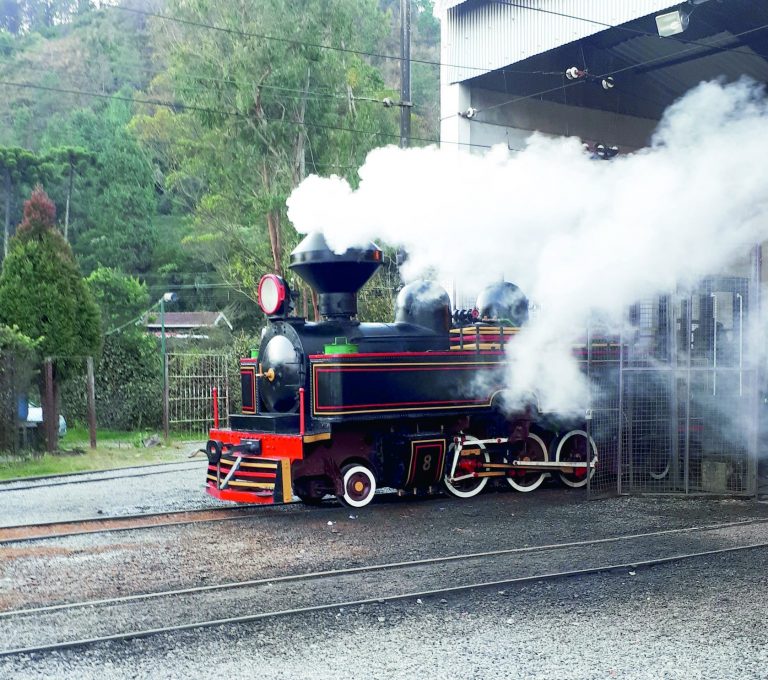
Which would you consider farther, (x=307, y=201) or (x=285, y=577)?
(x=307, y=201)

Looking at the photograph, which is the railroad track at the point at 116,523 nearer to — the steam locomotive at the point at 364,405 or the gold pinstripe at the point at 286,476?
the steam locomotive at the point at 364,405

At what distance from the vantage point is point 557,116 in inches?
766

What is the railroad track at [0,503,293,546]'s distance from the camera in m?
8.69

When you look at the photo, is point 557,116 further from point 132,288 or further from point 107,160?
point 107,160

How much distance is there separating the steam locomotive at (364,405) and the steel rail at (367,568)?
221 cm

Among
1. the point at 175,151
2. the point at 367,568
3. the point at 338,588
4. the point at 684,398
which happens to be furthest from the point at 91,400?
the point at 175,151

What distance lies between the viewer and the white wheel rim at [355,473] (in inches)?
391

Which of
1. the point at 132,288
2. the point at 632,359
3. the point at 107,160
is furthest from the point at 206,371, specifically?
the point at 107,160

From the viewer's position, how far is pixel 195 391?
773 inches

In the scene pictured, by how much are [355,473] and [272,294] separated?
2.10 meters

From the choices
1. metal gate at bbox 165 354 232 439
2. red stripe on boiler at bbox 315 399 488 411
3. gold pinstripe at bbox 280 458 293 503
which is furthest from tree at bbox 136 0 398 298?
gold pinstripe at bbox 280 458 293 503

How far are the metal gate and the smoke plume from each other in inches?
360

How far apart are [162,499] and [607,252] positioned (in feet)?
19.1

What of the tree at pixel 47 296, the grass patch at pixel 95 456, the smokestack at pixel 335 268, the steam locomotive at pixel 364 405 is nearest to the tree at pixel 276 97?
the grass patch at pixel 95 456
